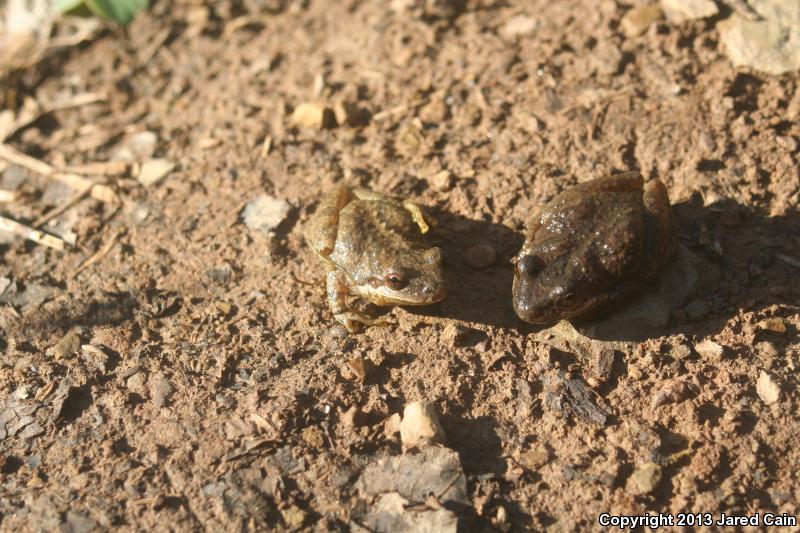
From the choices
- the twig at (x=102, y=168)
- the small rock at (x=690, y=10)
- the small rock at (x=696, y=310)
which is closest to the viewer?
the small rock at (x=696, y=310)

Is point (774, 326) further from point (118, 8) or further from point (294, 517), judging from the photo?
point (118, 8)

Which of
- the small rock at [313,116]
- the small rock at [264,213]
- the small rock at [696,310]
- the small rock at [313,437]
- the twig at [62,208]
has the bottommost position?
the small rock at [696,310]

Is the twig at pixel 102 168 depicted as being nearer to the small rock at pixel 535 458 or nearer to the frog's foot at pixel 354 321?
the frog's foot at pixel 354 321

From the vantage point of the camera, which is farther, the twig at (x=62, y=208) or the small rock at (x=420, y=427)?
the twig at (x=62, y=208)

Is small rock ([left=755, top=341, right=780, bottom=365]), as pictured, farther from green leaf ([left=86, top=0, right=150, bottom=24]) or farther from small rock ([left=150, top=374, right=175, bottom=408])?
green leaf ([left=86, top=0, right=150, bottom=24])

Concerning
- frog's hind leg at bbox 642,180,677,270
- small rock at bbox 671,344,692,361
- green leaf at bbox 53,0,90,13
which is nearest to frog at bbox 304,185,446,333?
frog's hind leg at bbox 642,180,677,270

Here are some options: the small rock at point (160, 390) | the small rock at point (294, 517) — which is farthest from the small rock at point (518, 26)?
the small rock at point (294, 517)

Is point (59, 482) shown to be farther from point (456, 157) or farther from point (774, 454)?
point (774, 454)
